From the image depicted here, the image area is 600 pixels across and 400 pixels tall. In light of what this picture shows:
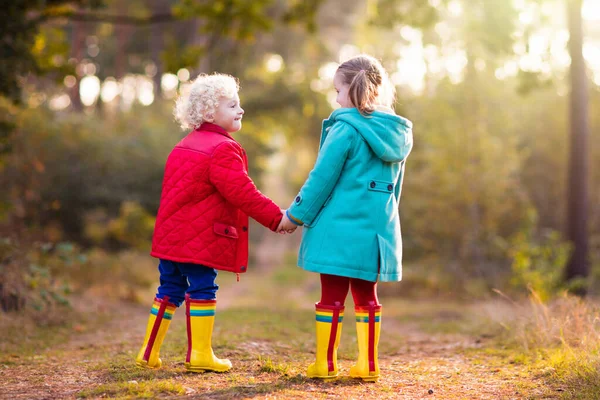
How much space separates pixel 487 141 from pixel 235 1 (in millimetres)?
5621

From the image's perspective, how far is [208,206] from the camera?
409cm

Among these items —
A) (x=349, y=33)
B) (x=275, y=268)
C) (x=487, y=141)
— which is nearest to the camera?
(x=487, y=141)

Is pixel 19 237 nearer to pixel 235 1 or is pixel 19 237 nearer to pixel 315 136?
pixel 235 1

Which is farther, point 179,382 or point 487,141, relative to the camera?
point 487,141

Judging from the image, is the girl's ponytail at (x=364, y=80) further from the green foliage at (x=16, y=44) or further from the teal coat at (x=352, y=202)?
the green foliage at (x=16, y=44)

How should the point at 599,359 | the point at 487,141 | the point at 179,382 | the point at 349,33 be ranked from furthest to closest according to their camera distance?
the point at 349,33 < the point at 487,141 < the point at 599,359 < the point at 179,382

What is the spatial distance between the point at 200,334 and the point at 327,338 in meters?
0.74

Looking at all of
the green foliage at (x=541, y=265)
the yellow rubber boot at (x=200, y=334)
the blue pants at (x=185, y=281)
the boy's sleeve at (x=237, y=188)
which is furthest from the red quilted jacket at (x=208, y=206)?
the green foliage at (x=541, y=265)

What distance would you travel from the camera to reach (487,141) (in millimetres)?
11898

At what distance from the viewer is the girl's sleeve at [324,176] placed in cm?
392

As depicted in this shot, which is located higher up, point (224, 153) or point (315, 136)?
point (315, 136)

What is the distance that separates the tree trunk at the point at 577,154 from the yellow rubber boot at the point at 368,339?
276 inches

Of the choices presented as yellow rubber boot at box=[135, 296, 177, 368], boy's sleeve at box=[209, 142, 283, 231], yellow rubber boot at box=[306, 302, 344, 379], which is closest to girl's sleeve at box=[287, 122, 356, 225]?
boy's sleeve at box=[209, 142, 283, 231]

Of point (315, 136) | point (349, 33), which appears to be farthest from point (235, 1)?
point (349, 33)
